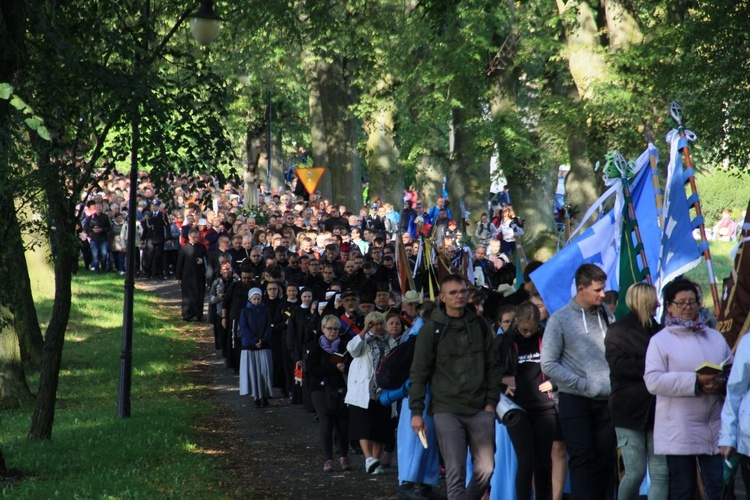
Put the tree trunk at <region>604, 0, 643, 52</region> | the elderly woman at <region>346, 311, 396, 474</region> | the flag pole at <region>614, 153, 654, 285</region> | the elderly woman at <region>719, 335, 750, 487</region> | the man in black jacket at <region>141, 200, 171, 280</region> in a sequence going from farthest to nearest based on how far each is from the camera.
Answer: the man in black jacket at <region>141, 200, 171, 280</region> → the tree trunk at <region>604, 0, 643, 52</region> → the elderly woman at <region>346, 311, 396, 474</region> → the flag pole at <region>614, 153, 654, 285</region> → the elderly woman at <region>719, 335, 750, 487</region>

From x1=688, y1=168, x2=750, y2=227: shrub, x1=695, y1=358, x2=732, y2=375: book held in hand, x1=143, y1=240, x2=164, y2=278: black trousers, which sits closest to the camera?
x1=695, y1=358, x2=732, y2=375: book held in hand

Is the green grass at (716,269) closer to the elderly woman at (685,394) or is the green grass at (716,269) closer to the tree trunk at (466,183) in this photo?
the tree trunk at (466,183)

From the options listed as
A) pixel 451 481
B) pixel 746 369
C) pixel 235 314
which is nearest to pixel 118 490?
pixel 451 481

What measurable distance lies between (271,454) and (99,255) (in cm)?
2414

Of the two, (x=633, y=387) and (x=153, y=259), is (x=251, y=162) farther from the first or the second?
(x=633, y=387)

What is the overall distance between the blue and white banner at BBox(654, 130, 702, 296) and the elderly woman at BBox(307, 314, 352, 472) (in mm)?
4104

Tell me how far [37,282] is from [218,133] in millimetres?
16057

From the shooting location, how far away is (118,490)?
11.1 metres

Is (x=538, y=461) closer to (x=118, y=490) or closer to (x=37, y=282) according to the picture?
(x=118, y=490)

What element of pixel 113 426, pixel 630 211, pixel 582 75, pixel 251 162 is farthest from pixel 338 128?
pixel 630 211

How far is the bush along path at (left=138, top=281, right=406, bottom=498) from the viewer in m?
11.8

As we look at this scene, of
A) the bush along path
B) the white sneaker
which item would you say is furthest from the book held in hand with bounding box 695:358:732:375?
the white sneaker

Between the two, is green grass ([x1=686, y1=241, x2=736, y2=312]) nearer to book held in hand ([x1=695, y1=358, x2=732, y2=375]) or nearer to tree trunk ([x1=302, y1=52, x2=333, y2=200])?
tree trunk ([x1=302, y1=52, x2=333, y2=200])

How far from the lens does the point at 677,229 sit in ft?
32.8
